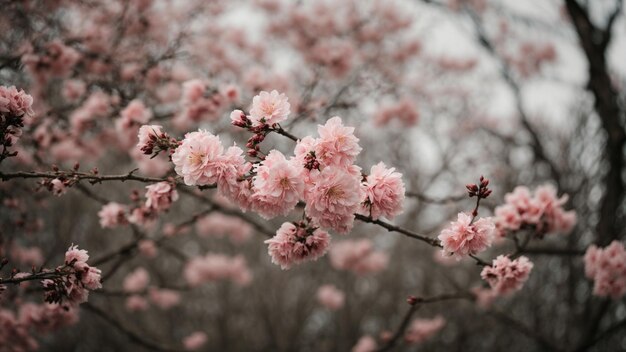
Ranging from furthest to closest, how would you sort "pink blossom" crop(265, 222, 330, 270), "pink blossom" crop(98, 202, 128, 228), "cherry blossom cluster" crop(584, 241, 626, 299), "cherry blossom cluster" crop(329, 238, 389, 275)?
1. "cherry blossom cluster" crop(329, 238, 389, 275)
2. "pink blossom" crop(98, 202, 128, 228)
3. "cherry blossom cluster" crop(584, 241, 626, 299)
4. "pink blossom" crop(265, 222, 330, 270)

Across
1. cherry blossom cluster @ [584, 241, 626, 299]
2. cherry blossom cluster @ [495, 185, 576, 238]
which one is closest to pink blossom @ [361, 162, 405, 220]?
cherry blossom cluster @ [495, 185, 576, 238]

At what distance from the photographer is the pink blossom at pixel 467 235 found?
194 cm

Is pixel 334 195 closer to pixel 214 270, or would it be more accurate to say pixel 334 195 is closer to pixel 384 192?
pixel 384 192

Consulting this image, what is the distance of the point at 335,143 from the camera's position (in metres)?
1.81

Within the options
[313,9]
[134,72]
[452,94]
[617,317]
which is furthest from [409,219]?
[134,72]

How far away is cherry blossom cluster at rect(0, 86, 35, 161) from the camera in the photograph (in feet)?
6.72

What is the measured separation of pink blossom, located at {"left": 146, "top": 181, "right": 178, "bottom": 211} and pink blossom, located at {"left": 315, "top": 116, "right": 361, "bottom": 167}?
0.90 metres

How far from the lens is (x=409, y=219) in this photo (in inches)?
323

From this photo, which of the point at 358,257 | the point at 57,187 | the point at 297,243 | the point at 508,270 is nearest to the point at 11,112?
the point at 57,187

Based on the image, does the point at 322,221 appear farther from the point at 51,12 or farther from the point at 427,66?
the point at 427,66

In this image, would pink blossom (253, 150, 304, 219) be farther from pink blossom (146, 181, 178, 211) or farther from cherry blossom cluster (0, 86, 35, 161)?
cherry blossom cluster (0, 86, 35, 161)

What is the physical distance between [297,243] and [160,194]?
851 mm

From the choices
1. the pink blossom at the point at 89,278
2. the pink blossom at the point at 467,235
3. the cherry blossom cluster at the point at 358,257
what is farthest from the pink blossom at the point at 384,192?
the cherry blossom cluster at the point at 358,257

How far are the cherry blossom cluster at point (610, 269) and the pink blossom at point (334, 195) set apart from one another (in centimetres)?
190
